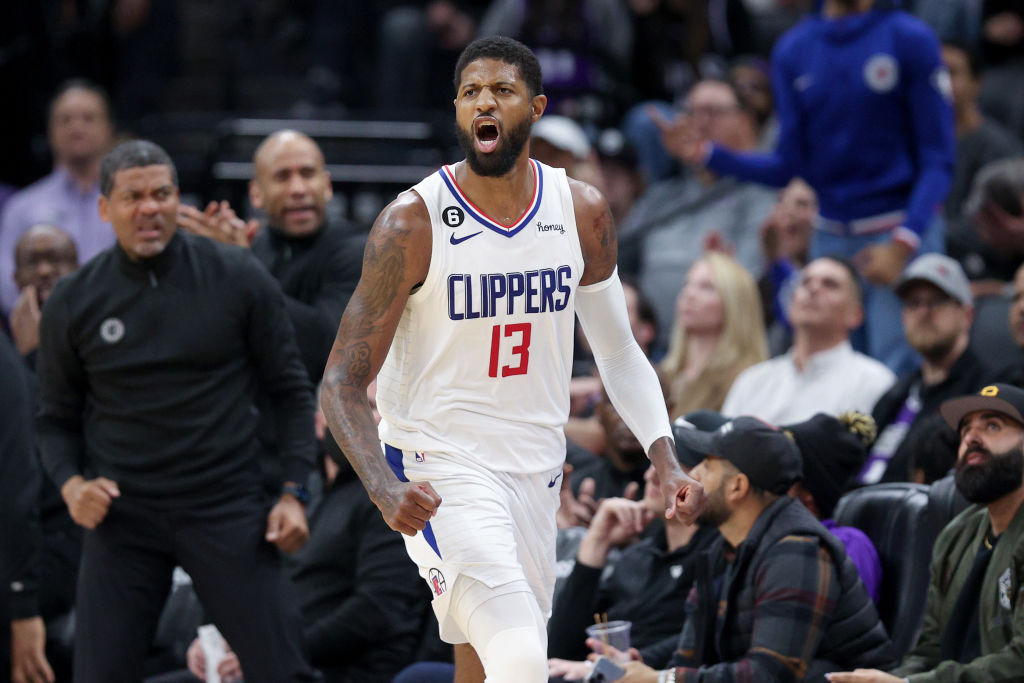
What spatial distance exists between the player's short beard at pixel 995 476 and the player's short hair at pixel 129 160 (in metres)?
2.77

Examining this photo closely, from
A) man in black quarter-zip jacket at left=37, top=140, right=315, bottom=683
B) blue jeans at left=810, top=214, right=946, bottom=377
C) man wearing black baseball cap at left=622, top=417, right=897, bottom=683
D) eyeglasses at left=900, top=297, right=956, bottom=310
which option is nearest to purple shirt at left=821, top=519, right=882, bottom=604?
man wearing black baseball cap at left=622, top=417, right=897, bottom=683

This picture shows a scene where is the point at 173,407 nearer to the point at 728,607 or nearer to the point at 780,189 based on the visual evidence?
the point at 728,607

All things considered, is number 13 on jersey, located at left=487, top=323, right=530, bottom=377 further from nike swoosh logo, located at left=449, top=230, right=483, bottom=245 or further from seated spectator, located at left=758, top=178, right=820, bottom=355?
seated spectator, located at left=758, top=178, right=820, bottom=355

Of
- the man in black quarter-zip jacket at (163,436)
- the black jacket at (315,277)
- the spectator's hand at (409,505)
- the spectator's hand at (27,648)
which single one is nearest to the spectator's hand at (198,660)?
the spectator's hand at (27,648)

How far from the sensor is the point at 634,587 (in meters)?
5.44

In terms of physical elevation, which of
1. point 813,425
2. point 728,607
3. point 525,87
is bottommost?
point 728,607

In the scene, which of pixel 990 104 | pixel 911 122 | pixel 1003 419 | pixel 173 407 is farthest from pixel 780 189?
pixel 173 407

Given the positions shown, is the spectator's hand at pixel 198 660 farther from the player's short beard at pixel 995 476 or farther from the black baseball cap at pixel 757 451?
the player's short beard at pixel 995 476

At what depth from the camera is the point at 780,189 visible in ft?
26.8

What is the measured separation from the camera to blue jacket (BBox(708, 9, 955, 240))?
23.1ft

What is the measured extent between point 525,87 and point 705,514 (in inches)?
62.9

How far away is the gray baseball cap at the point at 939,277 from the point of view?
6.39 meters

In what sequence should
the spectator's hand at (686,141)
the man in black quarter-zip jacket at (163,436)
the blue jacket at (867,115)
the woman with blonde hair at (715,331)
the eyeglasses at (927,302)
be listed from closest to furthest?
the man in black quarter-zip jacket at (163,436), the eyeglasses at (927,302), the blue jacket at (867,115), the woman with blonde hair at (715,331), the spectator's hand at (686,141)

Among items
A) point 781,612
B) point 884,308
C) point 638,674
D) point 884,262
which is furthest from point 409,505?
point 884,308
